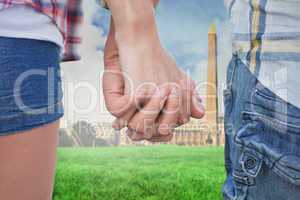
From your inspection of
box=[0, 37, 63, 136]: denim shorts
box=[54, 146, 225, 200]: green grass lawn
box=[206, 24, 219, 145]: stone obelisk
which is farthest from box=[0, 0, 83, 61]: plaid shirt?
box=[54, 146, 225, 200]: green grass lawn

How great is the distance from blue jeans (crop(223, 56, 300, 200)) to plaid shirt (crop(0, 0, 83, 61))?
0.21 metres

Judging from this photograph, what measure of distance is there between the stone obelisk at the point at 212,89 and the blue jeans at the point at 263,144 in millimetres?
1605

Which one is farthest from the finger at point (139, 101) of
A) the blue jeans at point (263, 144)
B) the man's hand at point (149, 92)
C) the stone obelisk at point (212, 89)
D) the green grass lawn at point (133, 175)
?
the green grass lawn at point (133, 175)

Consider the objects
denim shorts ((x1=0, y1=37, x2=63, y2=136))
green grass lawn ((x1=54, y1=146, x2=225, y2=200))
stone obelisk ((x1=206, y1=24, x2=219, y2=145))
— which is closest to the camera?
denim shorts ((x1=0, y1=37, x2=63, y2=136))

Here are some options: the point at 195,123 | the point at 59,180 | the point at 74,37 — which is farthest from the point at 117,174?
the point at 74,37

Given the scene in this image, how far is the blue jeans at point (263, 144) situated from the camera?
1.75 ft

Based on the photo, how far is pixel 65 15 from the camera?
1.96 feet

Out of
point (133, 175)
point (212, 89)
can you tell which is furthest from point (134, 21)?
point (133, 175)

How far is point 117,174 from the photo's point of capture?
8.28ft

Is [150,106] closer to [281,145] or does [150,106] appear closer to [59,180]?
[281,145]

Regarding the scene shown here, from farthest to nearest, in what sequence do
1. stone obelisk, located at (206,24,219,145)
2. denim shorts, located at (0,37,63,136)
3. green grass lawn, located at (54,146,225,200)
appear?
1. green grass lawn, located at (54,146,225,200)
2. stone obelisk, located at (206,24,219,145)
3. denim shorts, located at (0,37,63,136)

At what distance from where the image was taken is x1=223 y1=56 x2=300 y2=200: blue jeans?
21.0 inches

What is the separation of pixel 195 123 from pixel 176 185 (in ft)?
1.08

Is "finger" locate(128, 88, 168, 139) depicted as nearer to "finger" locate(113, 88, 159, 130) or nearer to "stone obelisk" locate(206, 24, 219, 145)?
"finger" locate(113, 88, 159, 130)
